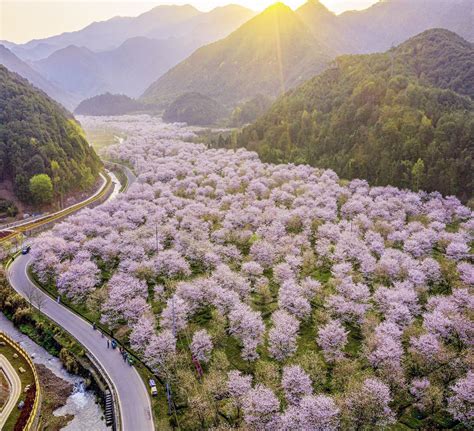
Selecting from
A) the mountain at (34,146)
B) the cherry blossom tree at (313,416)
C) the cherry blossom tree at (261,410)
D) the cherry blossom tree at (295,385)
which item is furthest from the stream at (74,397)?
the mountain at (34,146)

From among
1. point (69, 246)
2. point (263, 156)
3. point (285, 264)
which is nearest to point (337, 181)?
point (263, 156)

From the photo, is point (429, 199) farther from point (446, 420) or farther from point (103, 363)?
point (103, 363)

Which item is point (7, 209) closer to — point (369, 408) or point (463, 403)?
point (369, 408)

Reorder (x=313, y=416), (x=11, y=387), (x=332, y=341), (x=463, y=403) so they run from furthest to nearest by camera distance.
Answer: (x=332, y=341)
(x=11, y=387)
(x=463, y=403)
(x=313, y=416)

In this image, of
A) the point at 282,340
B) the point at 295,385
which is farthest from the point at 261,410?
the point at 282,340

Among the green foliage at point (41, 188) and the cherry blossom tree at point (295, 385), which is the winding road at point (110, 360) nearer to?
the cherry blossom tree at point (295, 385)

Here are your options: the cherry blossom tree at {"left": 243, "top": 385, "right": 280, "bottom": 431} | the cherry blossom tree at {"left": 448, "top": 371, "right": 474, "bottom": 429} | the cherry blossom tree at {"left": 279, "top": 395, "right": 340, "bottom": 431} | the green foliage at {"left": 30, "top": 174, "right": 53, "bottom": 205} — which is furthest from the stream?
the green foliage at {"left": 30, "top": 174, "right": 53, "bottom": 205}
